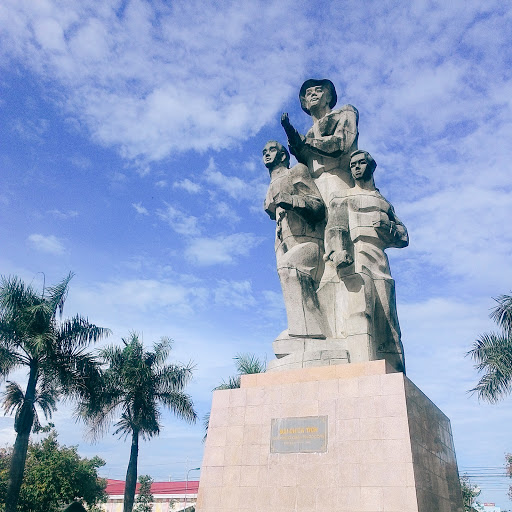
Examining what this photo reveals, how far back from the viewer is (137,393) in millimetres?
18922

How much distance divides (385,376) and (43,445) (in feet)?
88.1

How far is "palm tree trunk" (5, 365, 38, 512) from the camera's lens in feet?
44.0

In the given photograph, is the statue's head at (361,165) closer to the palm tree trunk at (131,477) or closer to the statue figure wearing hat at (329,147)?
the statue figure wearing hat at (329,147)

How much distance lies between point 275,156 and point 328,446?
4.67m

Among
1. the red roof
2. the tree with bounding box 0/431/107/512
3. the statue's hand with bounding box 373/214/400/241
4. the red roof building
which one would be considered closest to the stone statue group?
the statue's hand with bounding box 373/214/400/241

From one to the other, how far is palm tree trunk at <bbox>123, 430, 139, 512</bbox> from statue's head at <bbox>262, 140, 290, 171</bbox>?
525 inches

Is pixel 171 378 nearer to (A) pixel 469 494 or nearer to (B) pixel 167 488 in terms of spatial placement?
(A) pixel 469 494

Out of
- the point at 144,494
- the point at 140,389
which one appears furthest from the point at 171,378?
the point at 144,494

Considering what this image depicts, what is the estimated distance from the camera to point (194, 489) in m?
50.7

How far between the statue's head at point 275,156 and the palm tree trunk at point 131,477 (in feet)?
43.7

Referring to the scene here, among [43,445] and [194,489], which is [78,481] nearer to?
[43,445]

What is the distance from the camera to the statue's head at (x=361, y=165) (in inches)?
312

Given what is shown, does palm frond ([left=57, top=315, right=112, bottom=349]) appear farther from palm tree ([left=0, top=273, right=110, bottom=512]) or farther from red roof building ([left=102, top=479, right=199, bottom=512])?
red roof building ([left=102, top=479, right=199, bottom=512])

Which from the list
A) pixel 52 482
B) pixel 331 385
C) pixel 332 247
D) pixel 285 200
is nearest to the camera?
pixel 331 385
